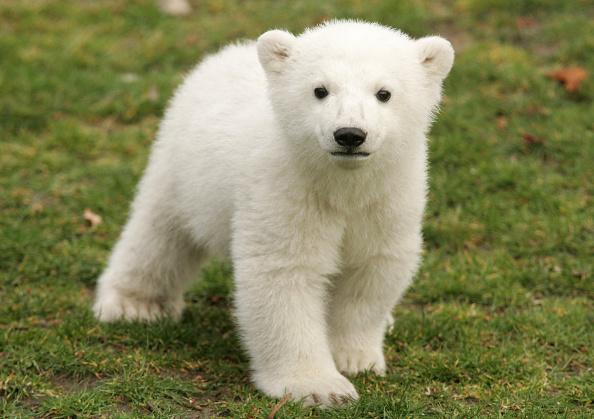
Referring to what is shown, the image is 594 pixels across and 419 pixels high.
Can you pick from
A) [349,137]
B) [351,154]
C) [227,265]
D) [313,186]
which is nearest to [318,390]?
[313,186]

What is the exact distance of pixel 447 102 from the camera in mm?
7977

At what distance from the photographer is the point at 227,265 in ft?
20.8

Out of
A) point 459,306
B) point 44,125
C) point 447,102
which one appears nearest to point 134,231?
point 459,306

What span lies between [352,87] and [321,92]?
178 millimetres

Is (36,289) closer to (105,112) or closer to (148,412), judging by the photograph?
(148,412)

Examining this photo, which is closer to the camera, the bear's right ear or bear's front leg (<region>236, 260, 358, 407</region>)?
the bear's right ear

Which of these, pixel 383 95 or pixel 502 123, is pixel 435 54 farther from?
pixel 502 123

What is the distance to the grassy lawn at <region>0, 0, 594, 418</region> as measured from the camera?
472cm

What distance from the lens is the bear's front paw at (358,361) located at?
16.4ft

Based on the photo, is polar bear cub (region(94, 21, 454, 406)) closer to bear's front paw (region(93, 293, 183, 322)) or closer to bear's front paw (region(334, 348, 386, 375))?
bear's front paw (region(334, 348, 386, 375))

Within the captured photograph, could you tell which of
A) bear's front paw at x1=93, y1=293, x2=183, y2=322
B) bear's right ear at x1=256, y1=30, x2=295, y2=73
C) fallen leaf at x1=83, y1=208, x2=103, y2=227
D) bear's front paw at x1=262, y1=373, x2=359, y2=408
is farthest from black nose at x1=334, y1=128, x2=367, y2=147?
fallen leaf at x1=83, y1=208, x2=103, y2=227

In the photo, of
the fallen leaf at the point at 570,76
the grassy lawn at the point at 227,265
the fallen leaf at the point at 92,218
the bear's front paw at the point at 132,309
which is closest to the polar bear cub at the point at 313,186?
the grassy lawn at the point at 227,265

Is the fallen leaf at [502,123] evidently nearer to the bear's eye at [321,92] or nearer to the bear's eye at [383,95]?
the bear's eye at [383,95]

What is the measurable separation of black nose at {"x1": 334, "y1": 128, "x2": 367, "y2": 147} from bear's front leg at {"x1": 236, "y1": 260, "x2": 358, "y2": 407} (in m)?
0.89
